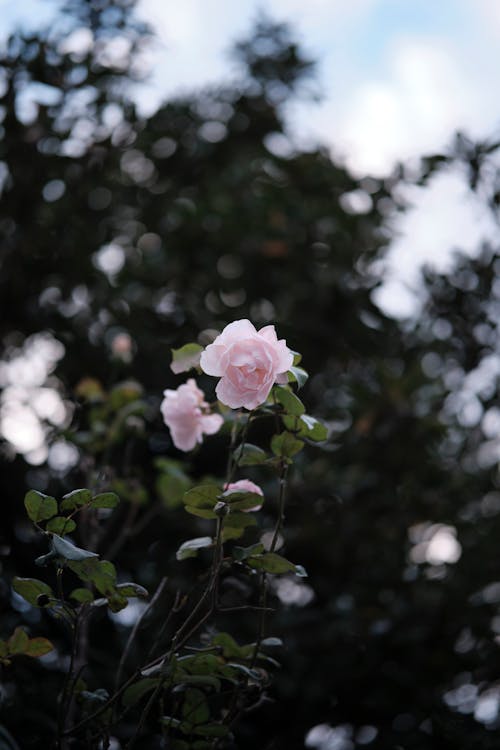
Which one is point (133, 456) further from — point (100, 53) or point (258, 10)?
point (258, 10)

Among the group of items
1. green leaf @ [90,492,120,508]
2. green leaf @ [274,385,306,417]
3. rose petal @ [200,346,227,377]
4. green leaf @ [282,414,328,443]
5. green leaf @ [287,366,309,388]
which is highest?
rose petal @ [200,346,227,377]

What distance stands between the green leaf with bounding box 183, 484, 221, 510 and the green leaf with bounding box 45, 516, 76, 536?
0.14m

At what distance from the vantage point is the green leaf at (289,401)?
3.40 ft

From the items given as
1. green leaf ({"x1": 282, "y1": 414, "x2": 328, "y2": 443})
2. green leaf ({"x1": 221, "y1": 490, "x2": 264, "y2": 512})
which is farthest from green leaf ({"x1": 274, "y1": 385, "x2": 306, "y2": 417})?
green leaf ({"x1": 221, "y1": 490, "x2": 264, "y2": 512})

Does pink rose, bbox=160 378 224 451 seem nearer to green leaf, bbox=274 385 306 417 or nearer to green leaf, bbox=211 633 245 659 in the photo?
green leaf, bbox=274 385 306 417

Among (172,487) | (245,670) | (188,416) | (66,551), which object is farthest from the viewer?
(172,487)

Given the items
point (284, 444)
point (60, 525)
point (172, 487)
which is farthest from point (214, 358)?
point (172, 487)

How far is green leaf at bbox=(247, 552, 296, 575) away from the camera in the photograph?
989mm

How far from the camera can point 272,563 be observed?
1.00 metres

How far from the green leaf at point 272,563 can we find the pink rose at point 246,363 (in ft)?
0.66

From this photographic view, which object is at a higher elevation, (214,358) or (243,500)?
(214,358)

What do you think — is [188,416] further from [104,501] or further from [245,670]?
[245,670]

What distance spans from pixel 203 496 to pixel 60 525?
0.58 ft

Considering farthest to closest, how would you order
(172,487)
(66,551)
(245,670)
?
(172,487), (245,670), (66,551)
